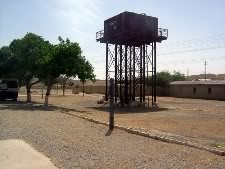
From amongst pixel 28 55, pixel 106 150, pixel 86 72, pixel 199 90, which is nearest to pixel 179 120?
pixel 106 150

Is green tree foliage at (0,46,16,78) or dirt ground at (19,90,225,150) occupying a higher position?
green tree foliage at (0,46,16,78)

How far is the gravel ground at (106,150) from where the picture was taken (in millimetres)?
9070

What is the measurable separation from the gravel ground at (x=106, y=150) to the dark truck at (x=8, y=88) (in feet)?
90.3

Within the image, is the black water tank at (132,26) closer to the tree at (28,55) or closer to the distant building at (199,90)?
the tree at (28,55)

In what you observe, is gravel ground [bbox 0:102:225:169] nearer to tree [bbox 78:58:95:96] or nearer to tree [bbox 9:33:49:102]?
tree [bbox 78:58:95:96]

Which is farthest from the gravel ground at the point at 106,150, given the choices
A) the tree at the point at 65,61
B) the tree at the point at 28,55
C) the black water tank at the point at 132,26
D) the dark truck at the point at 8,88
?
the dark truck at the point at 8,88

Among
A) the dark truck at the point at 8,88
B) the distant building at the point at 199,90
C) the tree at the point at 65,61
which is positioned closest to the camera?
the tree at the point at 65,61

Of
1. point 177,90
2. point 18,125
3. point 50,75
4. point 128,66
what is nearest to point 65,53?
point 50,75

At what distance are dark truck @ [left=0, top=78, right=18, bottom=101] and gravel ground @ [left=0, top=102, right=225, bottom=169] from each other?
90.3 ft

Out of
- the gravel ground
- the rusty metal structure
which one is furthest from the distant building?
the gravel ground

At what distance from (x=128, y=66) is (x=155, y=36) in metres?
4.33

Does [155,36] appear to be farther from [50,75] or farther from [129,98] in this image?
[50,75]

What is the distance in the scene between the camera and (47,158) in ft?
31.6

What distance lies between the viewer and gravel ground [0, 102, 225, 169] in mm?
9070
